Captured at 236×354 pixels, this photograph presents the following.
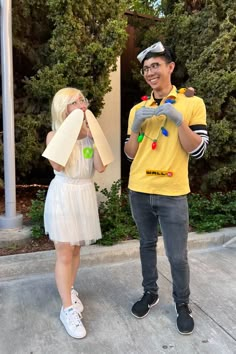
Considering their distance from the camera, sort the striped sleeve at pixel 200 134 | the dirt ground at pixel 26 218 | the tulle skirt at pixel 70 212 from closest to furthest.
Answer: the striped sleeve at pixel 200 134 → the tulle skirt at pixel 70 212 → the dirt ground at pixel 26 218

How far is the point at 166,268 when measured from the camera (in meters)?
3.23

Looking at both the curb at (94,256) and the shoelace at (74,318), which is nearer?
the shoelace at (74,318)

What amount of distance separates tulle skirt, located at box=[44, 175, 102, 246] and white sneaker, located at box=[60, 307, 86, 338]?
0.45 m

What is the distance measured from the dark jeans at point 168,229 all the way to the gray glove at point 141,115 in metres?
0.45

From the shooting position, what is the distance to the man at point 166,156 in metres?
2.13

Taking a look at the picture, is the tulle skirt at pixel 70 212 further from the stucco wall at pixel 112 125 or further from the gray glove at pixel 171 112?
the stucco wall at pixel 112 125

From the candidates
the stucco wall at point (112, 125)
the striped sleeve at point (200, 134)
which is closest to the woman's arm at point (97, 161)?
the striped sleeve at point (200, 134)

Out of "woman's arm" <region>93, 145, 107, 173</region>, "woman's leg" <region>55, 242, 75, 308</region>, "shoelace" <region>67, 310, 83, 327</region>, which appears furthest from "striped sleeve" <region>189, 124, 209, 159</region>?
"shoelace" <region>67, 310, 83, 327</region>

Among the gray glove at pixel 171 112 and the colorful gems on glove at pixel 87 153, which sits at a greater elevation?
the gray glove at pixel 171 112

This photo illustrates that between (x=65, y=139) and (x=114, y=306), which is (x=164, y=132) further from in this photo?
(x=114, y=306)

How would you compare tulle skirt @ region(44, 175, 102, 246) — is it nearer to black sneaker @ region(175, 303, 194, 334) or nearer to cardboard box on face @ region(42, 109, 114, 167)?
cardboard box on face @ region(42, 109, 114, 167)

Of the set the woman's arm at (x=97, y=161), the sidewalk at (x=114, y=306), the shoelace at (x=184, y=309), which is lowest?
the sidewalk at (x=114, y=306)

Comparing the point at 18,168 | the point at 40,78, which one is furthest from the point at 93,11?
the point at 18,168

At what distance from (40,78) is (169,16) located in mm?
1964
